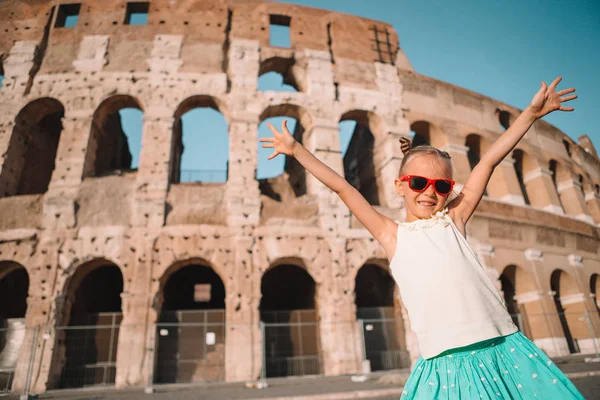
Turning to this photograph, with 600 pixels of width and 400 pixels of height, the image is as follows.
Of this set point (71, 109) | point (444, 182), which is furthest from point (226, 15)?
point (444, 182)

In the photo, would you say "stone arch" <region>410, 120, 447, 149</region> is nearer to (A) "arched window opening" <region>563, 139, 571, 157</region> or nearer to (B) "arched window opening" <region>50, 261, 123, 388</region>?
(A) "arched window opening" <region>563, 139, 571, 157</region>

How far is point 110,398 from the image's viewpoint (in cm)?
638

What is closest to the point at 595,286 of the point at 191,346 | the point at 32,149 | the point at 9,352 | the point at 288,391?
the point at 288,391

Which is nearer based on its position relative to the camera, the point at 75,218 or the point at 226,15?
the point at 75,218

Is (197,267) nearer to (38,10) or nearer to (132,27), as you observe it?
(132,27)

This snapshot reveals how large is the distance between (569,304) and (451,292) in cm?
1515

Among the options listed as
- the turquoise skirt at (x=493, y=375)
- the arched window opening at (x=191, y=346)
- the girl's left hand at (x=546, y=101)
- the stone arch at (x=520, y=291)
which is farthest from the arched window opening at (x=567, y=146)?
the turquoise skirt at (x=493, y=375)

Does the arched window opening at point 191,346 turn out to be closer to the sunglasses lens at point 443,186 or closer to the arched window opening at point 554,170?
the sunglasses lens at point 443,186

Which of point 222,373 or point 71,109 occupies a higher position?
point 71,109

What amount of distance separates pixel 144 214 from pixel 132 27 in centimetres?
657

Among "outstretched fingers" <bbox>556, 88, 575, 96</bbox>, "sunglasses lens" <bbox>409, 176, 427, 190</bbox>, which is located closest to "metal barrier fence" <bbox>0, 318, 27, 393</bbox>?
"sunglasses lens" <bbox>409, 176, 427, 190</bbox>

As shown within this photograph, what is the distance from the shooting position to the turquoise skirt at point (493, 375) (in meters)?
1.27

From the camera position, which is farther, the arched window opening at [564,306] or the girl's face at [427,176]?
the arched window opening at [564,306]

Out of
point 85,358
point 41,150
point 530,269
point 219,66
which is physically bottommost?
point 85,358
